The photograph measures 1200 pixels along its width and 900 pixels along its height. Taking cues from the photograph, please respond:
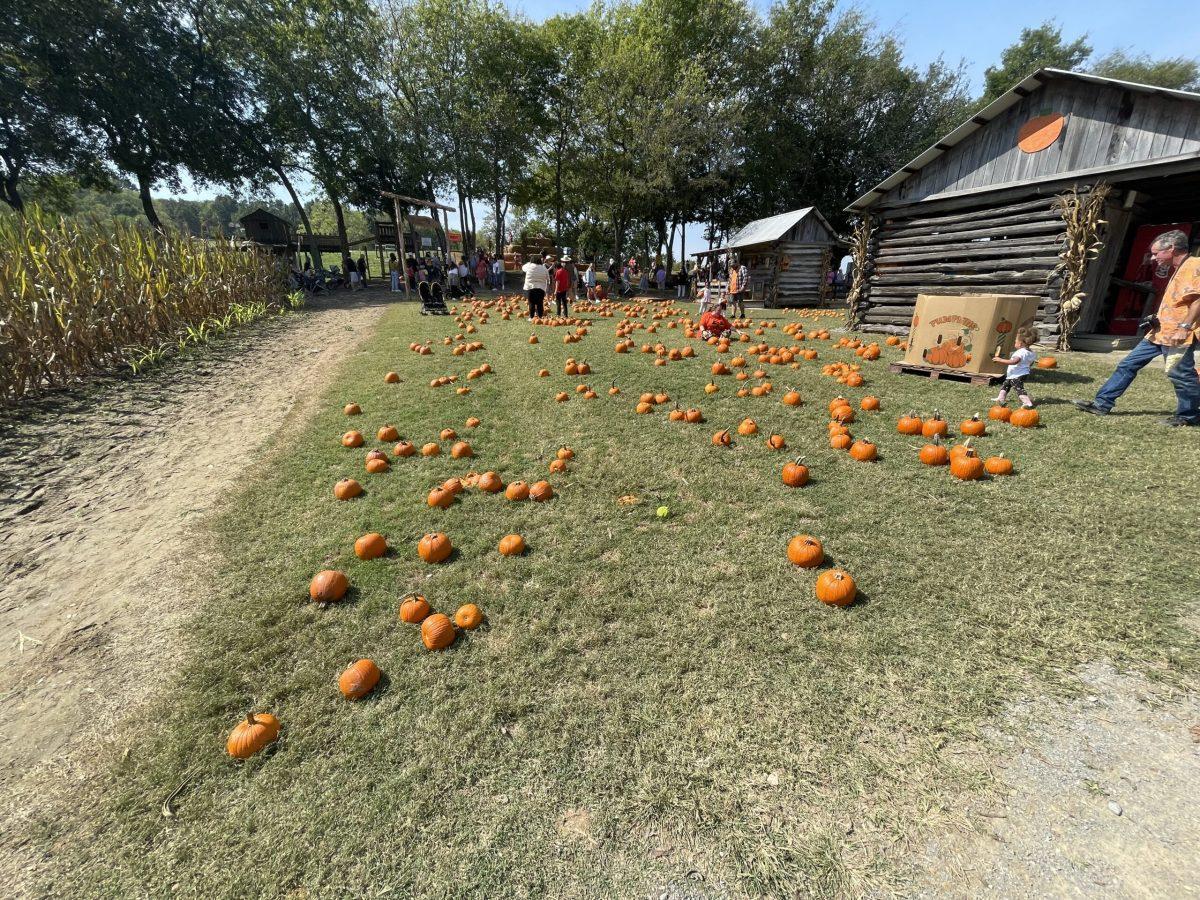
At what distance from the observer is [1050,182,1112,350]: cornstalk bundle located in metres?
10.1

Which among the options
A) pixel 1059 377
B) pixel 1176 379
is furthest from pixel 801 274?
pixel 1176 379

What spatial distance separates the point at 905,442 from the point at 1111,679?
11.3 feet

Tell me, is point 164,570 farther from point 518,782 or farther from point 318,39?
point 318,39

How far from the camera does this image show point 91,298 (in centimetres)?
952

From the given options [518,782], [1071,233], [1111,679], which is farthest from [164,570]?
[1071,233]

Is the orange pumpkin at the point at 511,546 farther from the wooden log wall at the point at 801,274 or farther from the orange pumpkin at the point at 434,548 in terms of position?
the wooden log wall at the point at 801,274

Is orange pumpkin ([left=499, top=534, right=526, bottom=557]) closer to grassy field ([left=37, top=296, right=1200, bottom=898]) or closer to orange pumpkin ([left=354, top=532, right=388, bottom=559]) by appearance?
grassy field ([left=37, top=296, right=1200, bottom=898])

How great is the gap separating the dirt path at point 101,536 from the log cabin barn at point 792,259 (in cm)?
2194

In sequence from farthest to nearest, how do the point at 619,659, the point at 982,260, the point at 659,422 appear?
the point at 982,260 < the point at 659,422 < the point at 619,659

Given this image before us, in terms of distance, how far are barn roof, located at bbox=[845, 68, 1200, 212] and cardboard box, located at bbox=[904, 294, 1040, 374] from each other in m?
5.37

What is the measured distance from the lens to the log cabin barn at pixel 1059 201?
31.8 ft

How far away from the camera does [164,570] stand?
4035 millimetres

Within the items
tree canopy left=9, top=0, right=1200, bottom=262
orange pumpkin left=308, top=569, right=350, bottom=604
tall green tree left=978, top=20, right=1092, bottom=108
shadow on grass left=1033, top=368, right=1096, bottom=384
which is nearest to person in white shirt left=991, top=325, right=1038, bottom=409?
shadow on grass left=1033, top=368, right=1096, bottom=384

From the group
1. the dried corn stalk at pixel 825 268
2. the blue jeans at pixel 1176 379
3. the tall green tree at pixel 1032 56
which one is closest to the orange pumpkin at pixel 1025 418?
the blue jeans at pixel 1176 379
